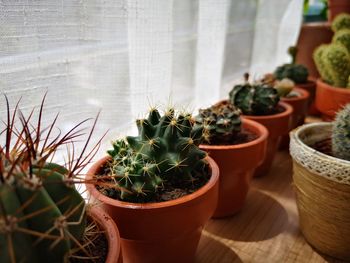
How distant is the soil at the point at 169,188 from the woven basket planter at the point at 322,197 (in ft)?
0.69

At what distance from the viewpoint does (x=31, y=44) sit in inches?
20.3

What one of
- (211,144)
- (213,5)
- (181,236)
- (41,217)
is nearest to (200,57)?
(213,5)

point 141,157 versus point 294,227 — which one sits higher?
point 141,157

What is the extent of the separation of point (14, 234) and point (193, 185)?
33cm

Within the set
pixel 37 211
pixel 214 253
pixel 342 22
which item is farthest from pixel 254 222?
pixel 342 22

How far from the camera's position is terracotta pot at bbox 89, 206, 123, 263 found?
39 cm

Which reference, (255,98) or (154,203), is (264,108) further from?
(154,203)

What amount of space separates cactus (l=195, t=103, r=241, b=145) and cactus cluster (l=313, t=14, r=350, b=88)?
0.48m

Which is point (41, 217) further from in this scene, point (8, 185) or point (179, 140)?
point (179, 140)

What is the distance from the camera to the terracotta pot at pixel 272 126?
90 centimetres

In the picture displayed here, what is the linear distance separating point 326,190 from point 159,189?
1.08ft

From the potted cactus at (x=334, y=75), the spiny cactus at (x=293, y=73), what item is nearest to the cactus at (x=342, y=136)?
the potted cactus at (x=334, y=75)

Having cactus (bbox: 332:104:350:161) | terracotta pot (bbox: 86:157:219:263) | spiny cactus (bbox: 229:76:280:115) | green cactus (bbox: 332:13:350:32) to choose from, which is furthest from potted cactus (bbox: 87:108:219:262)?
green cactus (bbox: 332:13:350:32)

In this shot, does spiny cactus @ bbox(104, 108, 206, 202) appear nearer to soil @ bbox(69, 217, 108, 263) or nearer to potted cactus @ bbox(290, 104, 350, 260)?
soil @ bbox(69, 217, 108, 263)
